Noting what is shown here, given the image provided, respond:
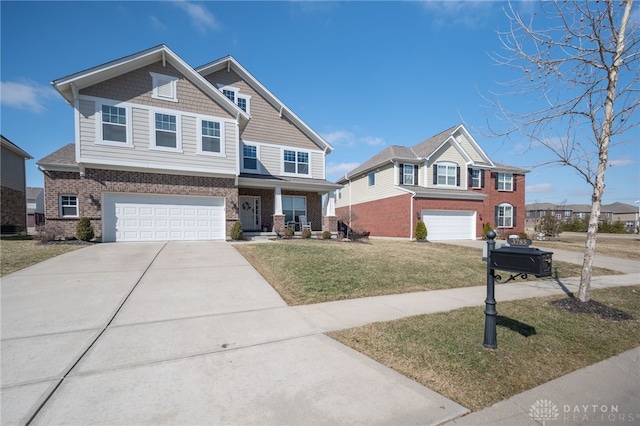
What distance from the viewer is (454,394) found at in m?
2.69

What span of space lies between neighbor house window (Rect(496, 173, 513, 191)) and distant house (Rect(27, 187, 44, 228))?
53.9 meters

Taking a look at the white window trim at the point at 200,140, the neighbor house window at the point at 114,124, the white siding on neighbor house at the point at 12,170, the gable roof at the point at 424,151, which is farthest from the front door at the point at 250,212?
the white siding on neighbor house at the point at 12,170

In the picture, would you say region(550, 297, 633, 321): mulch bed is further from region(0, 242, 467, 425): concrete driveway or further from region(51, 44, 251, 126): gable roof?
region(51, 44, 251, 126): gable roof

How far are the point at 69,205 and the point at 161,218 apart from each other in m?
6.20

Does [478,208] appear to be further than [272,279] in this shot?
Yes

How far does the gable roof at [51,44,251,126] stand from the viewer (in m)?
11.4

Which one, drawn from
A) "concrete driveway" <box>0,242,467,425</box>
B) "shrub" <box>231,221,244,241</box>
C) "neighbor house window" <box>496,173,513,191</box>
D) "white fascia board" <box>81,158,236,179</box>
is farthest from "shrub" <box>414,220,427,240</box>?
"concrete driveway" <box>0,242,467,425</box>

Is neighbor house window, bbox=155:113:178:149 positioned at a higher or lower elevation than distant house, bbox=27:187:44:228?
higher

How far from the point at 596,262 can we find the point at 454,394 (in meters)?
14.1

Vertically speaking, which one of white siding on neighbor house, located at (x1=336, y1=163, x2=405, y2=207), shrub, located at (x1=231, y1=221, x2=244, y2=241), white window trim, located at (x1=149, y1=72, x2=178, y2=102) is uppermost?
white window trim, located at (x1=149, y1=72, x2=178, y2=102)

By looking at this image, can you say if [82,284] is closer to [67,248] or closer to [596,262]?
[67,248]

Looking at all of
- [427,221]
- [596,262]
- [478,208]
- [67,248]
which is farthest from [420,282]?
[478,208]

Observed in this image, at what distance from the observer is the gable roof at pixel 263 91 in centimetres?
1642

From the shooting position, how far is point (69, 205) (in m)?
14.8
